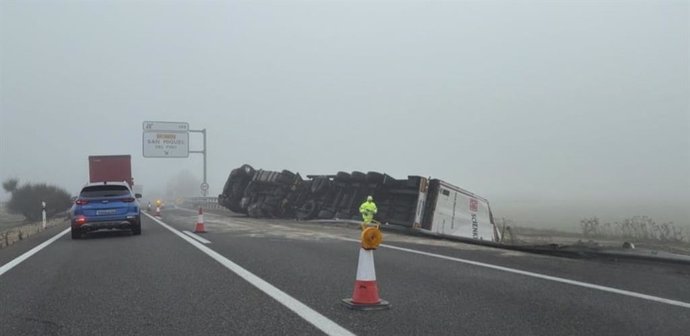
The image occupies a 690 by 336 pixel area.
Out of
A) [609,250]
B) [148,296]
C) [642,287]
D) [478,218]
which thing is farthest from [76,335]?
[478,218]

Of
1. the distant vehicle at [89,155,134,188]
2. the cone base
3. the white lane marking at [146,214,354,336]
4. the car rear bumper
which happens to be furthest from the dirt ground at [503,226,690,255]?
the distant vehicle at [89,155,134,188]

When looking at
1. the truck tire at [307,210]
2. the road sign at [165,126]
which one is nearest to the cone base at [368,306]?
the truck tire at [307,210]

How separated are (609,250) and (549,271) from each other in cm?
244

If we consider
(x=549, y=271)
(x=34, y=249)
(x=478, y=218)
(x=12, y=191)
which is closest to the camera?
(x=549, y=271)

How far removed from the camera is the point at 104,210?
56.5 feet

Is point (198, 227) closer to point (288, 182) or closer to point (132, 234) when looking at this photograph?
point (132, 234)

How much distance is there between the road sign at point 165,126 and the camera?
45500 mm

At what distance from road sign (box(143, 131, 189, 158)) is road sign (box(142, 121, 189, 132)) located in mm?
277

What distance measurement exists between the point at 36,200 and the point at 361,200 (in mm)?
49968

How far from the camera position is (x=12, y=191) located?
6794cm

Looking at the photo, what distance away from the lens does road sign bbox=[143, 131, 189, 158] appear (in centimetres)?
4544

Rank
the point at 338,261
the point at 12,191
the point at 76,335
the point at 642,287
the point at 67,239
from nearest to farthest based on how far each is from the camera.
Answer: the point at 76,335
the point at 642,287
the point at 338,261
the point at 67,239
the point at 12,191

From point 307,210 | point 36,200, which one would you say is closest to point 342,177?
point 307,210

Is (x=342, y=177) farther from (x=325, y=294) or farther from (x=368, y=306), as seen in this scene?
(x=368, y=306)
